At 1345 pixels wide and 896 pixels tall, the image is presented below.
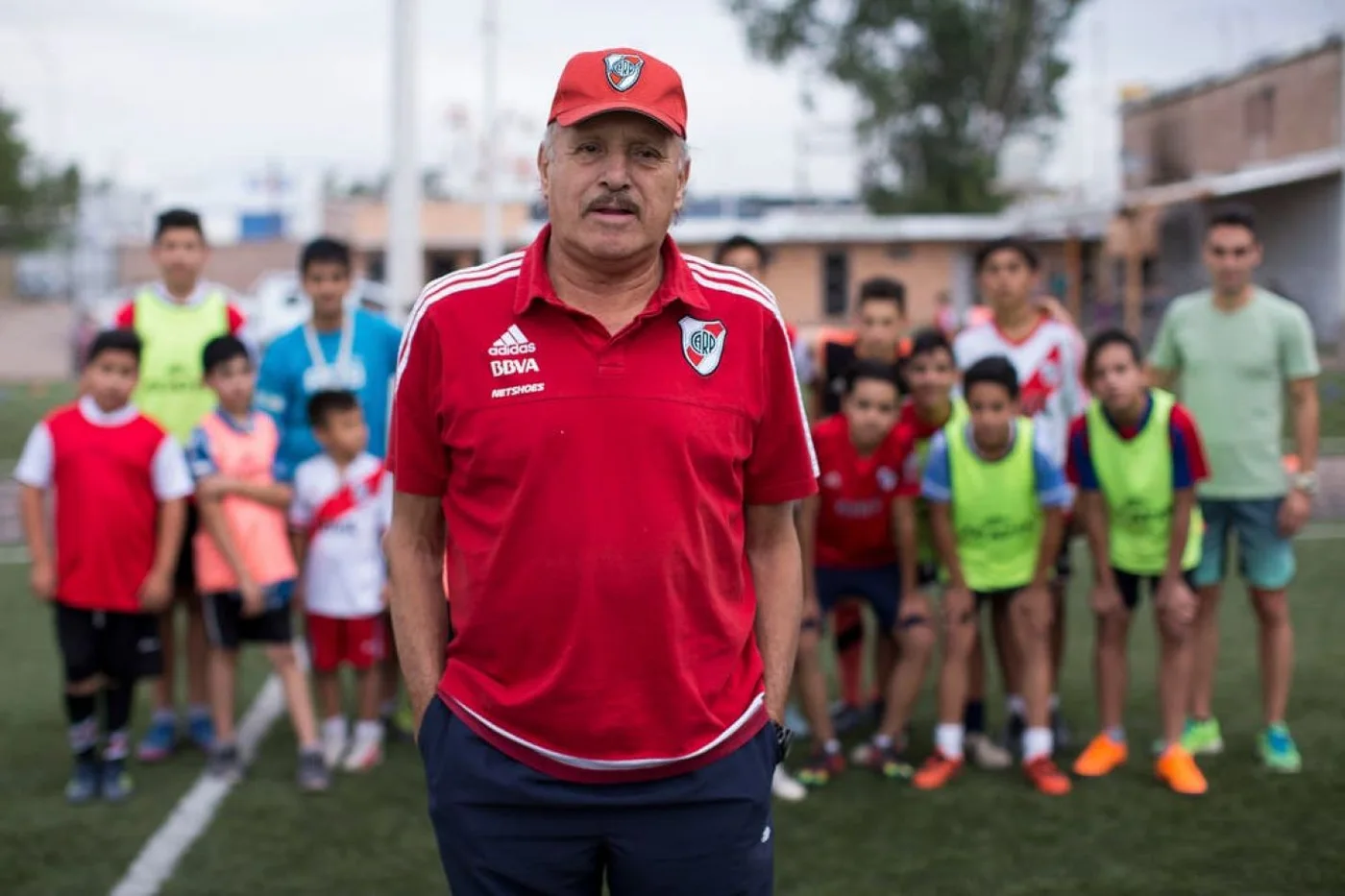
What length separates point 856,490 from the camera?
6.52 metres

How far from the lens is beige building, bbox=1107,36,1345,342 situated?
31547 mm

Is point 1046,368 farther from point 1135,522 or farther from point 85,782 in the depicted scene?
point 85,782

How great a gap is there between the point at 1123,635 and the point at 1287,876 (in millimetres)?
1400

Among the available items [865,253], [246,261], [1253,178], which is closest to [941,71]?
[865,253]

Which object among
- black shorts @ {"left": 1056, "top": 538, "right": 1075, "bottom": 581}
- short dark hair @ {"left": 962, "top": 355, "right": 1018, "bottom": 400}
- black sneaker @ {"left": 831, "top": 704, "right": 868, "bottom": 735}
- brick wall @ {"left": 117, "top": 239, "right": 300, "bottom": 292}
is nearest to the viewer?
short dark hair @ {"left": 962, "top": 355, "right": 1018, "bottom": 400}

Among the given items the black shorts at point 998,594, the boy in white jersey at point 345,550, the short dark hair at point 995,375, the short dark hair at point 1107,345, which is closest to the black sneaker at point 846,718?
the black shorts at point 998,594

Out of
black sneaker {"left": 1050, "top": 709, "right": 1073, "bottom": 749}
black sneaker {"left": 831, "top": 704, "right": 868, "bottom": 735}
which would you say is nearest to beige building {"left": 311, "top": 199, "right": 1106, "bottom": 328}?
black sneaker {"left": 831, "top": 704, "right": 868, "bottom": 735}

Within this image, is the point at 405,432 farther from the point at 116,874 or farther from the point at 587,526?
the point at 116,874

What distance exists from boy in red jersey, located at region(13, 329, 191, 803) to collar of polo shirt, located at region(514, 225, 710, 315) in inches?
152

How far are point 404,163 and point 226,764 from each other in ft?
21.0

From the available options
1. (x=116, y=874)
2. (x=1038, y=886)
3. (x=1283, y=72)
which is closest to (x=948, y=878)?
(x=1038, y=886)

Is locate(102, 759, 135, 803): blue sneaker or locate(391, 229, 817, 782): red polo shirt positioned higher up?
locate(391, 229, 817, 782): red polo shirt

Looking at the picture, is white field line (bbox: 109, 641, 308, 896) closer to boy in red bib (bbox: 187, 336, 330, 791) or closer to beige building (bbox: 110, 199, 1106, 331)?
boy in red bib (bbox: 187, 336, 330, 791)

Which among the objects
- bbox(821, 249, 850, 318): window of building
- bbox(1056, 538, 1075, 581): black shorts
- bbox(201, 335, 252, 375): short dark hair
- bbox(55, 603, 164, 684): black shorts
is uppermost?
bbox(821, 249, 850, 318): window of building
